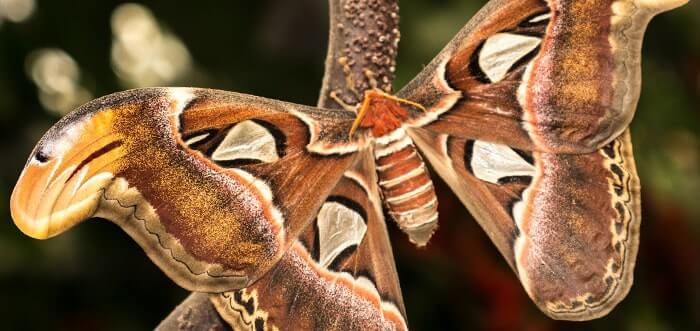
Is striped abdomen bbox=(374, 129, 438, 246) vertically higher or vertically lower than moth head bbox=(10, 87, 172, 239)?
lower

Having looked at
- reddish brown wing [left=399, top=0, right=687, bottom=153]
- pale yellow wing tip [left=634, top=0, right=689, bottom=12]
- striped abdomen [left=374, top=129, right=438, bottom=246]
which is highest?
pale yellow wing tip [left=634, top=0, right=689, bottom=12]

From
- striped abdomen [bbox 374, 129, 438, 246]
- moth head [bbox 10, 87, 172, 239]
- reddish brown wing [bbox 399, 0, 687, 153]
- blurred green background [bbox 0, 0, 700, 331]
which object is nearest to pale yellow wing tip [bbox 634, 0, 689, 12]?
reddish brown wing [bbox 399, 0, 687, 153]

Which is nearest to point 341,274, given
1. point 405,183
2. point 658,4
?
point 405,183

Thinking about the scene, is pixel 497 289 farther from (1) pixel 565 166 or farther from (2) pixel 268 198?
(2) pixel 268 198

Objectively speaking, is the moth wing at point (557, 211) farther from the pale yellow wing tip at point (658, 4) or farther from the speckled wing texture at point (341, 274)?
the pale yellow wing tip at point (658, 4)

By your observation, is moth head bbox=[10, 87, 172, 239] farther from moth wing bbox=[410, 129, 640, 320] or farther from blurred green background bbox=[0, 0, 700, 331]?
blurred green background bbox=[0, 0, 700, 331]

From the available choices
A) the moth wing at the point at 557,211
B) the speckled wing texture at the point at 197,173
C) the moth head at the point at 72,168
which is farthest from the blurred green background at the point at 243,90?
the moth head at the point at 72,168
